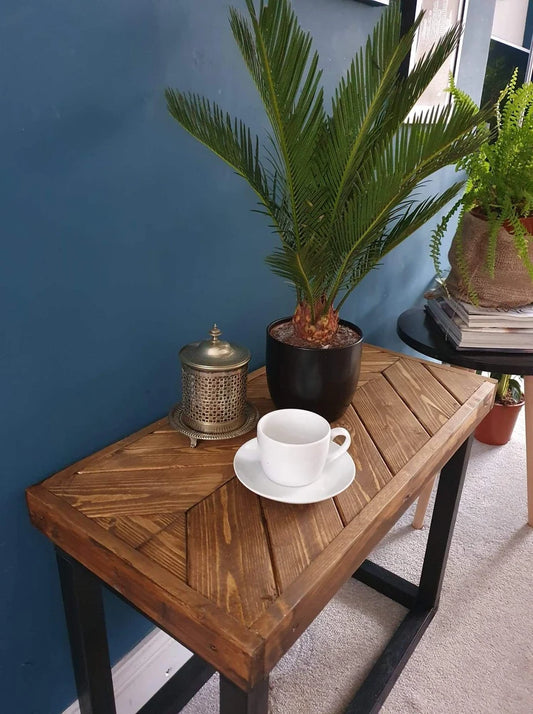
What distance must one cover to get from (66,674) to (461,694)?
2.95 ft

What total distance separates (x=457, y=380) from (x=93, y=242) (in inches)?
33.3

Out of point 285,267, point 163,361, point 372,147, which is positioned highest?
point 372,147

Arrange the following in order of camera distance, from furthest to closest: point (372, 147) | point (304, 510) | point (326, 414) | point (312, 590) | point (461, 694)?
point (461, 694) < point (326, 414) < point (372, 147) < point (304, 510) < point (312, 590)

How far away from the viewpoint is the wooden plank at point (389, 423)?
0.96 metres

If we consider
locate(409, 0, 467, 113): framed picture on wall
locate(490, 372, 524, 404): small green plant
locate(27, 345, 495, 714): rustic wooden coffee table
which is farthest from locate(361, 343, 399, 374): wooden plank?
locate(490, 372, 524, 404): small green plant

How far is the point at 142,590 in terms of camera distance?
690 mm

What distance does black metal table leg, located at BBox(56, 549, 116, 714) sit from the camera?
880 mm

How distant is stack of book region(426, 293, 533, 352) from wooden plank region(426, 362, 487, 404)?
0.22 meters

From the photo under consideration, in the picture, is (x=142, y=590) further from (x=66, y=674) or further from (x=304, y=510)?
(x=66, y=674)

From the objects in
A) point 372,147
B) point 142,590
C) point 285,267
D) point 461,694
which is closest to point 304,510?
point 142,590

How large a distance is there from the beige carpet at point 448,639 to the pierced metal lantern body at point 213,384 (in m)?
0.75

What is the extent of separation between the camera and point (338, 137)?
857 millimetres

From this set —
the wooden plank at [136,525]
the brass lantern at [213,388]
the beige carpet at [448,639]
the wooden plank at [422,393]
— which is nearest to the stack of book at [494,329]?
the wooden plank at [422,393]

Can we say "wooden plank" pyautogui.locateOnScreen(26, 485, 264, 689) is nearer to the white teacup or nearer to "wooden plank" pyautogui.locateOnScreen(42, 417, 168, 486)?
"wooden plank" pyautogui.locateOnScreen(42, 417, 168, 486)
